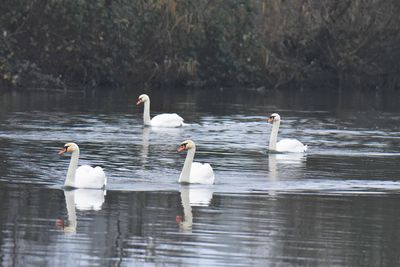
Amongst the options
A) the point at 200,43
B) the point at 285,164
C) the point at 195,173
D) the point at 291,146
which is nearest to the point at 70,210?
the point at 195,173

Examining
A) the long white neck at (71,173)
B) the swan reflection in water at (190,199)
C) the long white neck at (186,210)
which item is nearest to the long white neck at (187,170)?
the swan reflection in water at (190,199)

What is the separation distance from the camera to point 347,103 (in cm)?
4659

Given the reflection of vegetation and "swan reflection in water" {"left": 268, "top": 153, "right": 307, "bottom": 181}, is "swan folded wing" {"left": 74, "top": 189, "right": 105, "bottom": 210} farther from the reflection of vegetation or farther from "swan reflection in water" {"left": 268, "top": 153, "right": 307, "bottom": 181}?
the reflection of vegetation

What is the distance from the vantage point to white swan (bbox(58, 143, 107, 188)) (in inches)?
762

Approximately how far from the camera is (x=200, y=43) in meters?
53.1

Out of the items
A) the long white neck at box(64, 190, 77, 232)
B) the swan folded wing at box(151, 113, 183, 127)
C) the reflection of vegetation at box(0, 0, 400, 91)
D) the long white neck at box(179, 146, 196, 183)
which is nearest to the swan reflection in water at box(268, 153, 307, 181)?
the long white neck at box(179, 146, 196, 183)

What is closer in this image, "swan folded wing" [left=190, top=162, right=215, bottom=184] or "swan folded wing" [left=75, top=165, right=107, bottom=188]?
"swan folded wing" [left=75, top=165, right=107, bottom=188]

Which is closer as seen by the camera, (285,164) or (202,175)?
(202,175)

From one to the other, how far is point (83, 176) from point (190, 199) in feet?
5.81

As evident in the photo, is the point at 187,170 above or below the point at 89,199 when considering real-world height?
above

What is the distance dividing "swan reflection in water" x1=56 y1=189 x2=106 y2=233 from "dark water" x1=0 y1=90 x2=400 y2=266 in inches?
1.0

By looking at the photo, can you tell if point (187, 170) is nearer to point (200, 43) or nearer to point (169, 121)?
point (169, 121)

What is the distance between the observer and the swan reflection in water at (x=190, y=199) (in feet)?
54.2

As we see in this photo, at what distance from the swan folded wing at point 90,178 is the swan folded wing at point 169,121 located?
42.4ft
